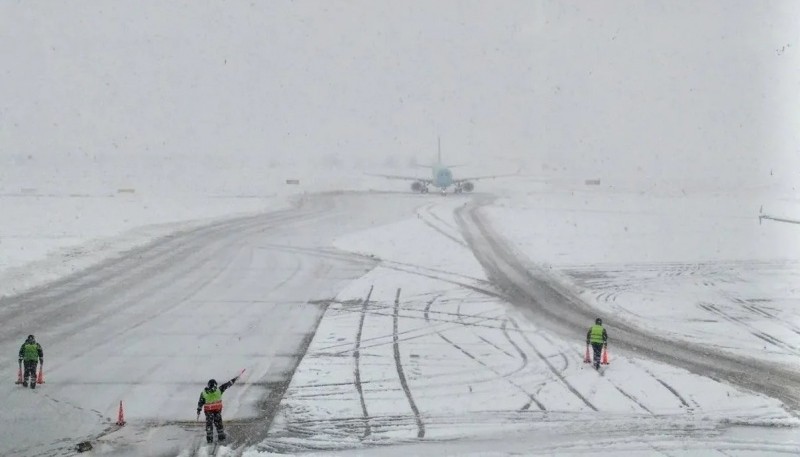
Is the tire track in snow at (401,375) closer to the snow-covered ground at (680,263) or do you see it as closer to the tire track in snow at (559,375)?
the tire track in snow at (559,375)

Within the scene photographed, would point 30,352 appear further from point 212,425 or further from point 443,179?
point 443,179

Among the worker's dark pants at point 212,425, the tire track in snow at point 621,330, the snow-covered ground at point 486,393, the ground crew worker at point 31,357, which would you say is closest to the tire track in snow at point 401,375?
the snow-covered ground at point 486,393

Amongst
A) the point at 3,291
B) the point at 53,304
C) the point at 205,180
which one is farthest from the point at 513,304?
the point at 205,180

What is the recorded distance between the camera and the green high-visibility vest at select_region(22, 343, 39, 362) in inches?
701

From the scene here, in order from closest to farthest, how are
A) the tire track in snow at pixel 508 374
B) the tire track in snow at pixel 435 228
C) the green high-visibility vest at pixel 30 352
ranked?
the tire track in snow at pixel 508 374 → the green high-visibility vest at pixel 30 352 → the tire track in snow at pixel 435 228

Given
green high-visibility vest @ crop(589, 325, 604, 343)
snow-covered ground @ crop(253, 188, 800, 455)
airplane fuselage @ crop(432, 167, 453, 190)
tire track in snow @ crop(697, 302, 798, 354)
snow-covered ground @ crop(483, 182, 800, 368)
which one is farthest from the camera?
airplane fuselage @ crop(432, 167, 453, 190)

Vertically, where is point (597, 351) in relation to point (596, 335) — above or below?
below

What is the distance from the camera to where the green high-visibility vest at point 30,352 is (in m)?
17.8

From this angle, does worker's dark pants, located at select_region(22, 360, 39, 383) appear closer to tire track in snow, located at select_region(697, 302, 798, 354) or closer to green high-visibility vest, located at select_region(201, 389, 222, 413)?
green high-visibility vest, located at select_region(201, 389, 222, 413)

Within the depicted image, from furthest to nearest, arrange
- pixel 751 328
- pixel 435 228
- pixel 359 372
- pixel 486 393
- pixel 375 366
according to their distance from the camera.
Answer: pixel 435 228
pixel 751 328
pixel 375 366
pixel 359 372
pixel 486 393

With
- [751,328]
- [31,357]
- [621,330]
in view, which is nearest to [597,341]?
[621,330]

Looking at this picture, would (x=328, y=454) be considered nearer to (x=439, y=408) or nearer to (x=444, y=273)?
(x=439, y=408)

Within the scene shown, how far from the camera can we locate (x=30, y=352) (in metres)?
17.9


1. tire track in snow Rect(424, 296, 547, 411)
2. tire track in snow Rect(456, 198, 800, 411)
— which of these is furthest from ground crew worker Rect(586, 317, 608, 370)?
tire track in snow Rect(456, 198, 800, 411)
